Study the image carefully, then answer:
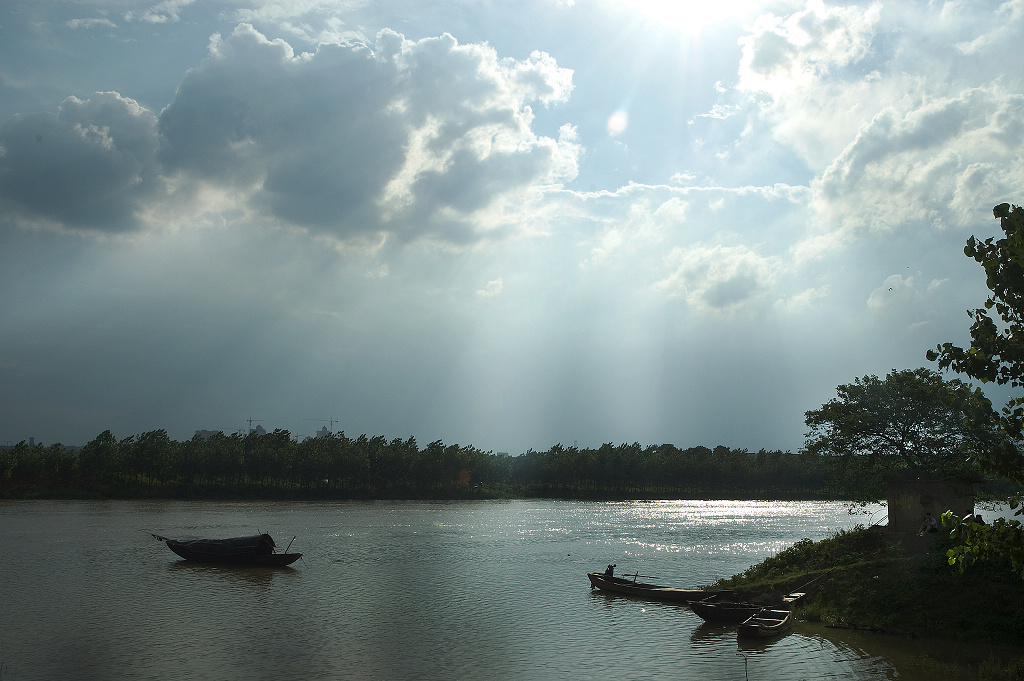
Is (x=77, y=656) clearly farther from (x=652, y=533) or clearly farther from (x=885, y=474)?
(x=652, y=533)

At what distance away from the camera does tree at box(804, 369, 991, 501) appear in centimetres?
3162

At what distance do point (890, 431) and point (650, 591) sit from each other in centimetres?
1343

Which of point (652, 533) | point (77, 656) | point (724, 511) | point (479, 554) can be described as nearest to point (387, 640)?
point (77, 656)

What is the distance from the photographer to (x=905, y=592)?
25.9 m

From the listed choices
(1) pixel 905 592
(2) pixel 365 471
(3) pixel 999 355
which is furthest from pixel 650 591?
(2) pixel 365 471

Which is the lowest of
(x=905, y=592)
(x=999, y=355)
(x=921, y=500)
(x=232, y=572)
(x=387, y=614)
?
(x=232, y=572)

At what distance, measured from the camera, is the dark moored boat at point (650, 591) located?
31.8 meters

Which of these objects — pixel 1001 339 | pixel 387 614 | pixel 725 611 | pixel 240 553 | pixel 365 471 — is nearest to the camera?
pixel 1001 339

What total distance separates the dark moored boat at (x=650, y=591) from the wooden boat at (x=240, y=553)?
20.6m

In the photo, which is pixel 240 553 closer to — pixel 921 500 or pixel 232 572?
pixel 232 572

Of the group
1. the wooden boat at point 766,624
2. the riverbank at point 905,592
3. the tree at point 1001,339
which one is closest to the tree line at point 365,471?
the riverbank at point 905,592

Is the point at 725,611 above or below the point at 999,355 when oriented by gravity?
below

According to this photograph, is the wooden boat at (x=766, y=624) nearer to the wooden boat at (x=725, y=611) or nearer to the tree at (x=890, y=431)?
the wooden boat at (x=725, y=611)

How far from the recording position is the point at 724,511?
10938cm
